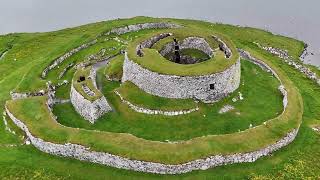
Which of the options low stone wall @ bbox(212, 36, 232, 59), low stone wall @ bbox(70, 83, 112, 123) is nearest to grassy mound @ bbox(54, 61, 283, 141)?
low stone wall @ bbox(70, 83, 112, 123)

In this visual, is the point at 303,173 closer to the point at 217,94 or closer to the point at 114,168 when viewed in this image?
the point at 217,94

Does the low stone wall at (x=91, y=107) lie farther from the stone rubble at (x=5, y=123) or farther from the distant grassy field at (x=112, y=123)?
the stone rubble at (x=5, y=123)

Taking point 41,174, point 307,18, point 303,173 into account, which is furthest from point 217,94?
point 307,18

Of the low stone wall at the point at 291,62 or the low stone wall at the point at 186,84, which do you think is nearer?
the low stone wall at the point at 186,84

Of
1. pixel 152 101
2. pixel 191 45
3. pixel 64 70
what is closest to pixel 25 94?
pixel 64 70

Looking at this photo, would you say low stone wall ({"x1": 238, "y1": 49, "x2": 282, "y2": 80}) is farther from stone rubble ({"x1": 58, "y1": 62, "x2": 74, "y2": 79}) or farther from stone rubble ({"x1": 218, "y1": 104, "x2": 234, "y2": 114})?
stone rubble ({"x1": 58, "y1": 62, "x2": 74, "y2": 79})

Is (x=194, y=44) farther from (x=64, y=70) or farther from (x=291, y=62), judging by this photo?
(x=64, y=70)

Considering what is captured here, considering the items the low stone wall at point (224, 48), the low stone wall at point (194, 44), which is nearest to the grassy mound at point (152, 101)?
the low stone wall at point (224, 48)
